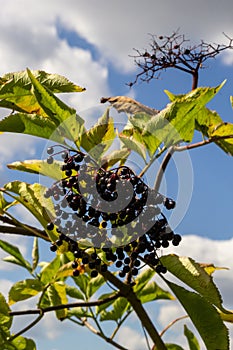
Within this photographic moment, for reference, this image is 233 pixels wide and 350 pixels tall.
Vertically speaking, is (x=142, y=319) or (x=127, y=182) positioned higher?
(x=127, y=182)

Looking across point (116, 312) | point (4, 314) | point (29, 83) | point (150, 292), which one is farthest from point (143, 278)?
point (29, 83)

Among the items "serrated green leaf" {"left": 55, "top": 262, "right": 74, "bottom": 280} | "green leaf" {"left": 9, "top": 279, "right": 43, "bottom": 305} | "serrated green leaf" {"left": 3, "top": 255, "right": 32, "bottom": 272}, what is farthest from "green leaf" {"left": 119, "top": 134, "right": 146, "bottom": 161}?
"serrated green leaf" {"left": 3, "top": 255, "right": 32, "bottom": 272}

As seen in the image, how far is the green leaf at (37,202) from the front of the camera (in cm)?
152

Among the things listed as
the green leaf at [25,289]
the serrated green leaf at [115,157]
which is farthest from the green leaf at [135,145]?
the green leaf at [25,289]

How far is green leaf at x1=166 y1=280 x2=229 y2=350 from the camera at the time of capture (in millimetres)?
1367

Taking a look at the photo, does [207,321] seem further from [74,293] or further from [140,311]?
[74,293]

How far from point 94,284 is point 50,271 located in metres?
0.32

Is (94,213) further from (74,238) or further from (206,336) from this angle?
(206,336)

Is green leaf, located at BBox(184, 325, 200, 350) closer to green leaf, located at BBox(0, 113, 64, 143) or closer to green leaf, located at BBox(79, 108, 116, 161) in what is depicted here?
green leaf, located at BBox(79, 108, 116, 161)

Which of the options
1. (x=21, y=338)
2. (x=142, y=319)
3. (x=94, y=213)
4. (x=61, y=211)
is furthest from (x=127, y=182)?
(x=21, y=338)

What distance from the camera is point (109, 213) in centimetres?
137

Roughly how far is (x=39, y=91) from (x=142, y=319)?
0.70 m

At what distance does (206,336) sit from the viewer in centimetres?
138

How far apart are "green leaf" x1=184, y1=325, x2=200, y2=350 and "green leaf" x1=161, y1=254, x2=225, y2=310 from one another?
3.41ft
